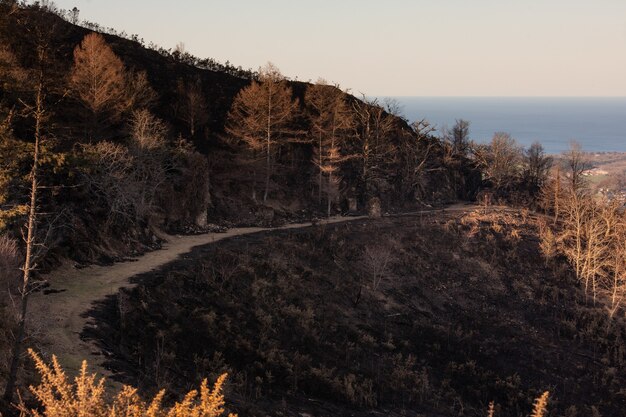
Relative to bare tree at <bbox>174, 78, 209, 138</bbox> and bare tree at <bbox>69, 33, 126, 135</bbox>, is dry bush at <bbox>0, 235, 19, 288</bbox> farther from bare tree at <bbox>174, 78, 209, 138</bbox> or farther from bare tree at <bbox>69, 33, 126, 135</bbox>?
bare tree at <bbox>174, 78, 209, 138</bbox>

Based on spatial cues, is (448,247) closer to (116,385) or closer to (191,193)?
(191,193)

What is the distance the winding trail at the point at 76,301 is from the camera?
17.2m

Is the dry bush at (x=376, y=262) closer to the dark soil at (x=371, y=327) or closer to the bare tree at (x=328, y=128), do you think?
the dark soil at (x=371, y=327)

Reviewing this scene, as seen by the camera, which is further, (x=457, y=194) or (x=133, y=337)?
(x=457, y=194)

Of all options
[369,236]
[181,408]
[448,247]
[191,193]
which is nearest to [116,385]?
[181,408]

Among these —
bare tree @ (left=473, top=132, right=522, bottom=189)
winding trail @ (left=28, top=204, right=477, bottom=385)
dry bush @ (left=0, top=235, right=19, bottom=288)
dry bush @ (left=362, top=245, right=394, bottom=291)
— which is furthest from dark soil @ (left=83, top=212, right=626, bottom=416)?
bare tree @ (left=473, top=132, right=522, bottom=189)

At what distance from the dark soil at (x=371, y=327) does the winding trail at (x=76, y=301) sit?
842mm

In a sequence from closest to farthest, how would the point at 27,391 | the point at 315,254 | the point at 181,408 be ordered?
1. the point at 181,408
2. the point at 27,391
3. the point at 315,254

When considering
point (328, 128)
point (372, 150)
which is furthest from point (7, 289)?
point (372, 150)

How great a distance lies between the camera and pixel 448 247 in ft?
148

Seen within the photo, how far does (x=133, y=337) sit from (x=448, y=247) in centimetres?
3252

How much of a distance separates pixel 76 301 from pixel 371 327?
58.3 ft

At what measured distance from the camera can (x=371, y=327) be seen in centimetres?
3092

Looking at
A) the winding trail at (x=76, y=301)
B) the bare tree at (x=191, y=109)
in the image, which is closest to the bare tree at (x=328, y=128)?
the bare tree at (x=191, y=109)
